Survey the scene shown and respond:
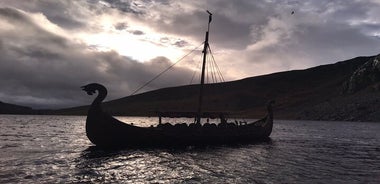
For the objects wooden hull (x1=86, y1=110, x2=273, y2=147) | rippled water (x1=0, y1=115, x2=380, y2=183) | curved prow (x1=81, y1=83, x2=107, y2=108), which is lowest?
rippled water (x1=0, y1=115, x2=380, y2=183)

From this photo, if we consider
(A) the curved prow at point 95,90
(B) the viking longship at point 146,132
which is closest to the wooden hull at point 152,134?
(B) the viking longship at point 146,132

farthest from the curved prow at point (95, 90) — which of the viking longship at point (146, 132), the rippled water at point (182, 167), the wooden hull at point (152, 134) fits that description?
the rippled water at point (182, 167)

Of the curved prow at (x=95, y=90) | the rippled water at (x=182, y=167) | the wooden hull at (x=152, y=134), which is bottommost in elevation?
the rippled water at (x=182, y=167)

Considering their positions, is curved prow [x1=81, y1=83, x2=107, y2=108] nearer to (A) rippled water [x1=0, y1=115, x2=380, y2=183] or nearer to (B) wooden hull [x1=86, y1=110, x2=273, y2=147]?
(B) wooden hull [x1=86, y1=110, x2=273, y2=147]

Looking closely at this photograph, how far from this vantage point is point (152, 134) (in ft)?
144

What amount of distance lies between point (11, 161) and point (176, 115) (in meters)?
23.8

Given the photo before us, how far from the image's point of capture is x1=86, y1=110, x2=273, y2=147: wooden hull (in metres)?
41.6

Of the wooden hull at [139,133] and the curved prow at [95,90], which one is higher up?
the curved prow at [95,90]

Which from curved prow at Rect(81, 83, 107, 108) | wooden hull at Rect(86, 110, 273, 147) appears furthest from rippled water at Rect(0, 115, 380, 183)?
curved prow at Rect(81, 83, 107, 108)

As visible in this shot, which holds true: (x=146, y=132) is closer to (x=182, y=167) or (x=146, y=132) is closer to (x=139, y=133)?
(x=139, y=133)

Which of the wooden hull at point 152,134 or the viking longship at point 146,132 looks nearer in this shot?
the viking longship at point 146,132

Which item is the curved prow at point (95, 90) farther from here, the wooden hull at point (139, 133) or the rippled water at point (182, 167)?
the rippled water at point (182, 167)

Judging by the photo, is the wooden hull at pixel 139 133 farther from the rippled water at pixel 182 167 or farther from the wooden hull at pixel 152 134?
the rippled water at pixel 182 167

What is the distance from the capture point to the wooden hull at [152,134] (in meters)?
41.6
